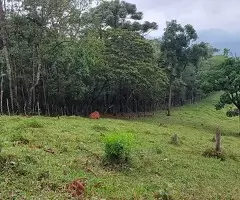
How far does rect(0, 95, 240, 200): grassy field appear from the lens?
12031 mm

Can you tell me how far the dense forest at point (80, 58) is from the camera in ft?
109

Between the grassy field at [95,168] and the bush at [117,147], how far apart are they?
519 mm

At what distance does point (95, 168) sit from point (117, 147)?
51.6 inches

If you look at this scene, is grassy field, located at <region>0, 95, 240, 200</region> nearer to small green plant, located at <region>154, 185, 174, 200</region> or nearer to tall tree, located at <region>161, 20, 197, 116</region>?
small green plant, located at <region>154, 185, 174, 200</region>

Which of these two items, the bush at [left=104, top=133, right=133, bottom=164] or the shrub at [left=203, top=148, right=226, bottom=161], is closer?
the bush at [left=104, top=133, right=133, bottom=164]

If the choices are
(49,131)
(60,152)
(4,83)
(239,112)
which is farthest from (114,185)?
(239,112)

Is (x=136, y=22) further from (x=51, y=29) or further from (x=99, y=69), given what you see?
(x=51, y=29)

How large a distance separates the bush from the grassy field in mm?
519

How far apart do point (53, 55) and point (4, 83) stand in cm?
536

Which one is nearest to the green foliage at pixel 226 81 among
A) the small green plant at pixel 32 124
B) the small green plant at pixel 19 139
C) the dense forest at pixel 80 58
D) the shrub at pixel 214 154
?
the dense forest at pixel 80 58

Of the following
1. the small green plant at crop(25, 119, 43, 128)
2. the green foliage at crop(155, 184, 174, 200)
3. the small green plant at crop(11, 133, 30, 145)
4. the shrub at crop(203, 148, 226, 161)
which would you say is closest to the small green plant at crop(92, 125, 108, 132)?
the small green plant at crop(25, 119, 43, 128)

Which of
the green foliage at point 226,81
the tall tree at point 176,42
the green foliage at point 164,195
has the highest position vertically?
the tall tree at point 176,42

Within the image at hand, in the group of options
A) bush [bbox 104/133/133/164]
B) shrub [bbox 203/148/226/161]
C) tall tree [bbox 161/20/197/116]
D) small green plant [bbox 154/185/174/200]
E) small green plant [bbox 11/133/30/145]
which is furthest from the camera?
tall tree [bbox 161/20/197/116]

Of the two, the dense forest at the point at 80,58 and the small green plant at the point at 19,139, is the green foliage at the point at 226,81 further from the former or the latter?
the small green plant at the point at 19,139
